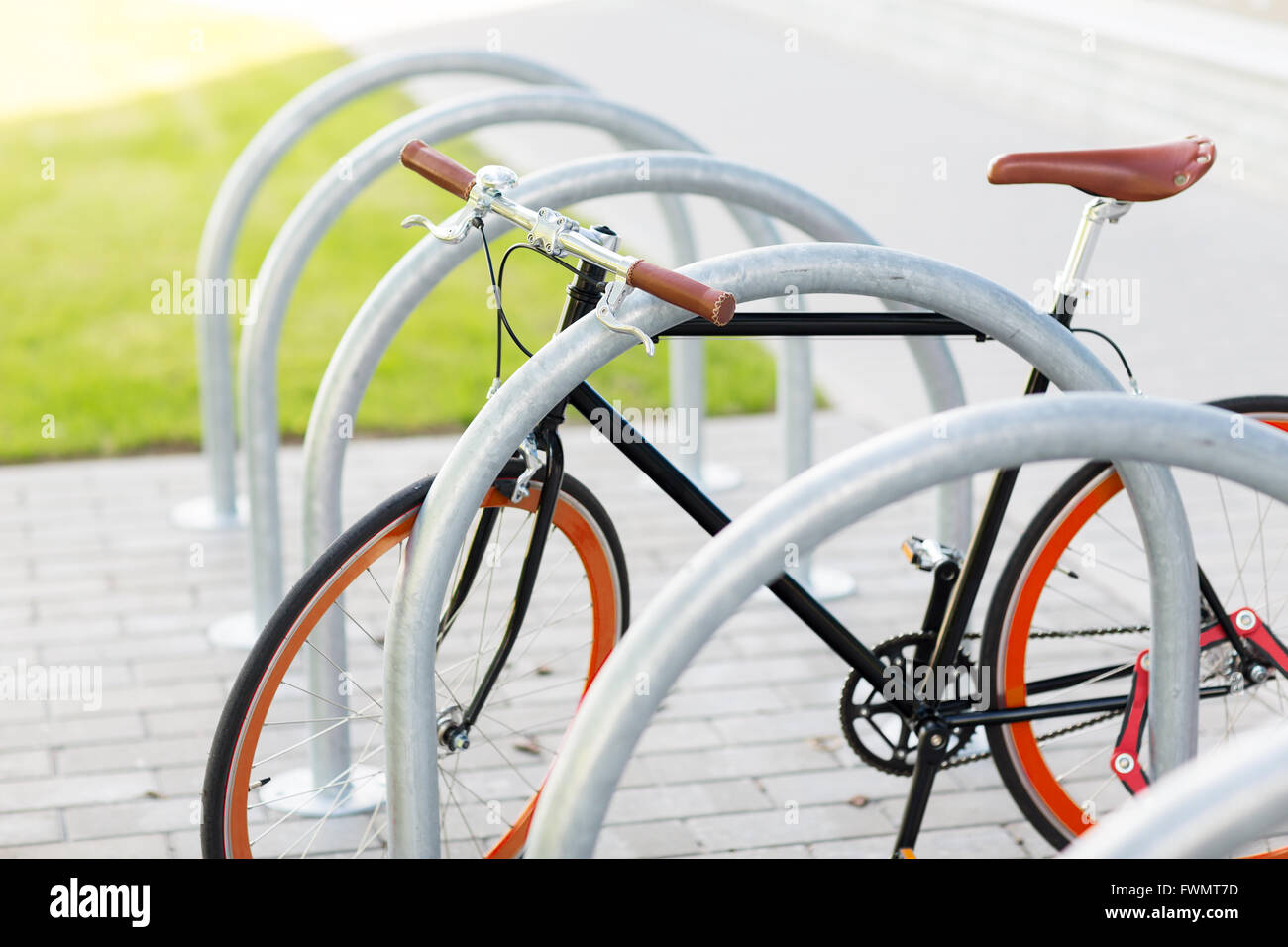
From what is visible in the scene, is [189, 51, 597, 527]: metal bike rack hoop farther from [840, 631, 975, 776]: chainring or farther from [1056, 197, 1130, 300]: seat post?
[840, 631, 975, 776]: chainring

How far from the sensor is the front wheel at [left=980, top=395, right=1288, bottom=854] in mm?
2848

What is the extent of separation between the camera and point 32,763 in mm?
3445

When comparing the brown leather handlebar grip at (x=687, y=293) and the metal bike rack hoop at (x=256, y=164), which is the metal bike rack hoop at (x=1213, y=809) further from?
the metal bike rack hoop at (x=256, y=164)

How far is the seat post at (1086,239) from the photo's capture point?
9.03 feet

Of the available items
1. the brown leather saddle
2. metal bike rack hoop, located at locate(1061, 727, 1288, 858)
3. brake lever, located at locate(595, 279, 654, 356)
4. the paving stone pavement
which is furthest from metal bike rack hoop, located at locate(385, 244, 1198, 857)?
metal bike rack hoop, located at locate(1061, 727, 1288, 858)

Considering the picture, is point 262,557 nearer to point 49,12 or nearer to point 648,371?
point 648,371

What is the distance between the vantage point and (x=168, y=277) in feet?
25.2

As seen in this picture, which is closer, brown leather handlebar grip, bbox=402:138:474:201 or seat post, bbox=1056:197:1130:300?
brown leather handlebar grip, bbox=402:138:474:201

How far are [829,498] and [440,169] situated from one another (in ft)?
3.39

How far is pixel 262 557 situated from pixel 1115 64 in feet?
23.8

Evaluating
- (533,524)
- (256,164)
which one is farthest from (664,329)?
(256,164)

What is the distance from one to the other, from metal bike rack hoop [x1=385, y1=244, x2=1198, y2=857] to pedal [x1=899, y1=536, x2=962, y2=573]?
0.49 m

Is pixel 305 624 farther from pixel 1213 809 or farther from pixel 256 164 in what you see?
pixel 256 164
